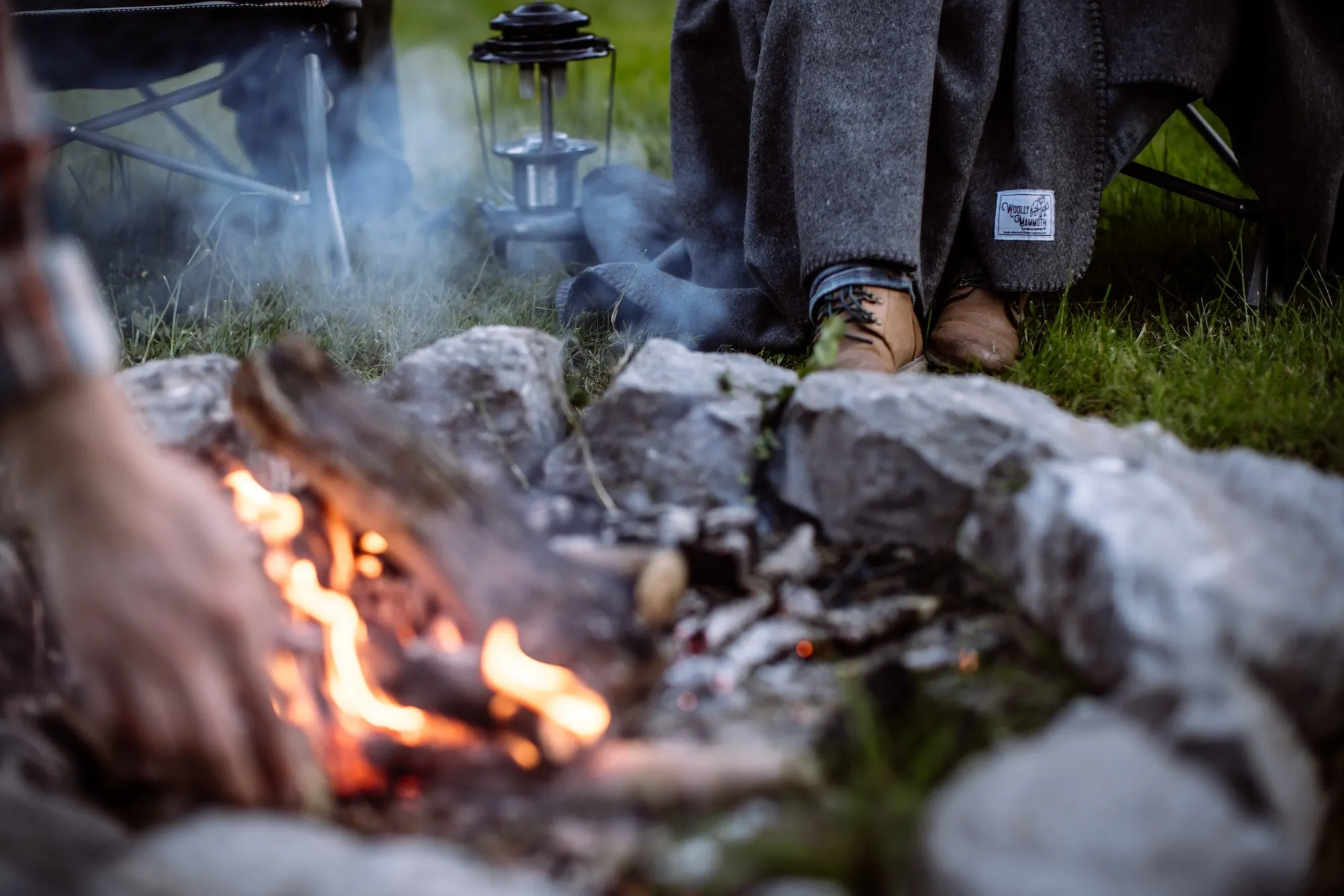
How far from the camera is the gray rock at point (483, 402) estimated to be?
1.60m

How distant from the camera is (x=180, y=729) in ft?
3.25

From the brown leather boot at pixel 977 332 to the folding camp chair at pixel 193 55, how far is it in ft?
5.07

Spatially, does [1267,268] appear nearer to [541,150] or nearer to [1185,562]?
[1185,562]

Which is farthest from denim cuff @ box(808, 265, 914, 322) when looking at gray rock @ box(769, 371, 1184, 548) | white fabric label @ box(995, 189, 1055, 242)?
gray rock @ box(769, 371, 1184, 548)

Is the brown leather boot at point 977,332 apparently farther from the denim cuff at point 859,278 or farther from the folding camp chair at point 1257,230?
the folding camp chair at point 1257,230

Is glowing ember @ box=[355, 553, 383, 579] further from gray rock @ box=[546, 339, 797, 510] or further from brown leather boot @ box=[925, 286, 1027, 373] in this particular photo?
brown leather boot @ box=[925, 286, 1027, 373]

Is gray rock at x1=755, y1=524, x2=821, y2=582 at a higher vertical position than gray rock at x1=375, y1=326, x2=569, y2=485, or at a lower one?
lower

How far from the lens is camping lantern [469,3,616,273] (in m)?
3.02

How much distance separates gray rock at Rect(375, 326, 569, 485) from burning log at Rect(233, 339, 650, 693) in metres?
0.28

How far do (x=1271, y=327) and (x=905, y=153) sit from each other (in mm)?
934

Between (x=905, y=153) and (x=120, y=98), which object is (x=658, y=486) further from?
(x=120, y=98)

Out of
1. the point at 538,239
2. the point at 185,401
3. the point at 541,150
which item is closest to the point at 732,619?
the point at 185,401

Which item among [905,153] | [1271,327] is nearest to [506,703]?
[905,153]

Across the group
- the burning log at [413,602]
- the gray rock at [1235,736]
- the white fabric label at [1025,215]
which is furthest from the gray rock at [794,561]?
the white fabric label at [1025,215]
